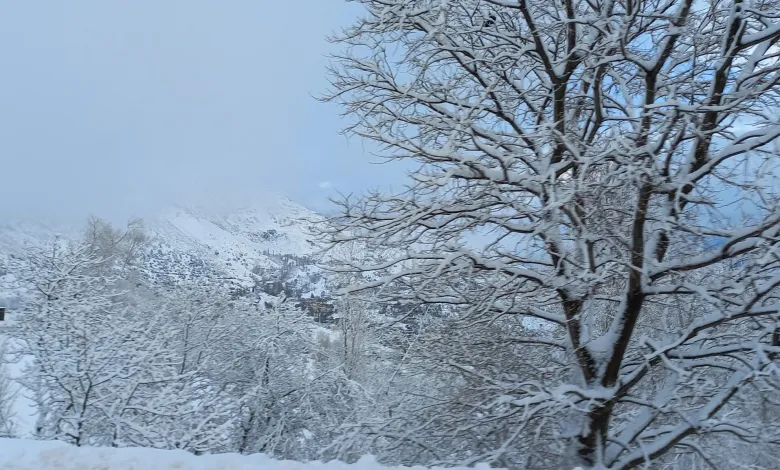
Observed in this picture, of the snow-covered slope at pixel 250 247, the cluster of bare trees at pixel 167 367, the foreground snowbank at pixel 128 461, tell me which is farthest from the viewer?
the cluster of bare trees at pixel 167 367

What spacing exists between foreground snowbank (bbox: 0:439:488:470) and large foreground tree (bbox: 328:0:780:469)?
5.89 ft

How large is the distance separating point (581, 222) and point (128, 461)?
4.12 m

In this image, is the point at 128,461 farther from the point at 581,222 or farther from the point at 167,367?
the point at 167,367

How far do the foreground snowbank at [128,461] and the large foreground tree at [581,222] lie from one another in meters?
1.80

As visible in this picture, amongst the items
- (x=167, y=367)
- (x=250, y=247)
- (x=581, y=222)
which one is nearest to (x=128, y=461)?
(x=581, y=222)

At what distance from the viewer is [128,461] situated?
4176 mm

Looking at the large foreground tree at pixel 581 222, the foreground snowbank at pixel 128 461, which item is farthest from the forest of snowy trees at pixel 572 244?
the foreground snowbank at pixel 128 461

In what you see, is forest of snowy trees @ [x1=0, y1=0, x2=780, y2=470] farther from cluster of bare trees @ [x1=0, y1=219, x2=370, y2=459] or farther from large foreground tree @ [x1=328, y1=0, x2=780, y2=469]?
cluster of bare trees @ [x1=0, y1=219, x2=370, y2=459]

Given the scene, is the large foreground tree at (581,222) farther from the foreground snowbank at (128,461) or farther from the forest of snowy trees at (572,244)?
the foreground snowbank at (128,461)

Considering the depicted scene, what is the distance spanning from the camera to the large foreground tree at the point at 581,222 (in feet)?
15.6

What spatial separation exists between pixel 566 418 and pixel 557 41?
4.08 metres

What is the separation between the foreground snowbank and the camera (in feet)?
13.4

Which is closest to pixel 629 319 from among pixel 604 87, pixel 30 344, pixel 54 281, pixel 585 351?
pixel 585 351

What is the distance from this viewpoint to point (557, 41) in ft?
20.1
